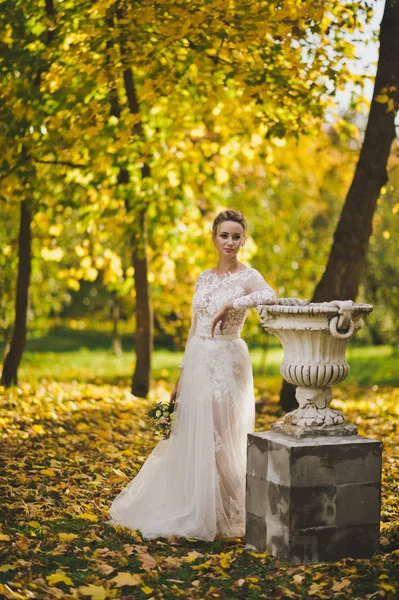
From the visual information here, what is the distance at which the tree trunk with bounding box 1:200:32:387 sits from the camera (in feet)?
34.3

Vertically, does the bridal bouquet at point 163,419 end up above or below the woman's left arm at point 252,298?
below

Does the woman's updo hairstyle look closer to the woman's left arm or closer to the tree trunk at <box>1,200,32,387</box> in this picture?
the woman's left arm

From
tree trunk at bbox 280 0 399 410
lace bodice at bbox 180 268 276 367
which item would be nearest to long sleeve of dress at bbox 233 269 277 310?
lace bodice at bbox 180 268 276 367

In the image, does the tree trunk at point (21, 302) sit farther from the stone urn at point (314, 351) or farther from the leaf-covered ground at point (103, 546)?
the stone urn at point (314, 351)

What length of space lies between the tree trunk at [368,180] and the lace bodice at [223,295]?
388 cm

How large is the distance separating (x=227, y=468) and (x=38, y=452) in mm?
2441

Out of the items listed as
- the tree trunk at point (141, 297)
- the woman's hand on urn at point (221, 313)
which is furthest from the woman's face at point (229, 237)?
the tree trunk at point (141, 297)

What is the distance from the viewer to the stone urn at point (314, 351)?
172 inches

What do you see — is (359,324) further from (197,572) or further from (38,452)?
(38,452)

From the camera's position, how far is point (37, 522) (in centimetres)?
508

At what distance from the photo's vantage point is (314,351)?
452 cm

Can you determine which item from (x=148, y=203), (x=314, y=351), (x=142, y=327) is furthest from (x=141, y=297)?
(x=314, y=351)

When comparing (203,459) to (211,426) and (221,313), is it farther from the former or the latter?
(221,313)

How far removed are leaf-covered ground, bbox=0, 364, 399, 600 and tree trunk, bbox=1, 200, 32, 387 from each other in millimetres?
2310
